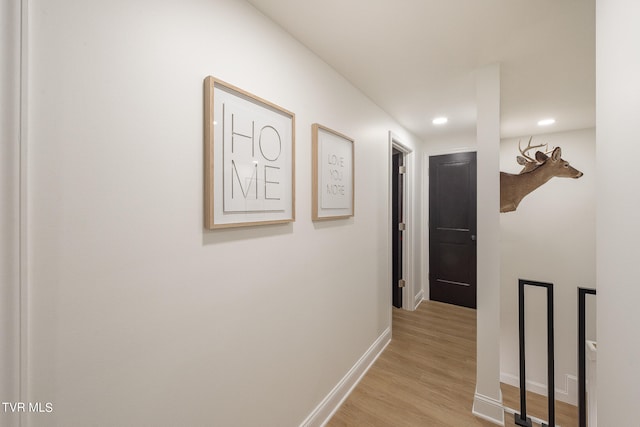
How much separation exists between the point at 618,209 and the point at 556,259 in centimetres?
333

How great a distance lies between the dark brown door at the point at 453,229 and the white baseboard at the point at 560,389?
3.56ft

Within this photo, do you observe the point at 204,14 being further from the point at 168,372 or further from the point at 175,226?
the point at 168,372

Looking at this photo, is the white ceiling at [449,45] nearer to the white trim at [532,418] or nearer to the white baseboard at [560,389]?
the white trim at [532,418]

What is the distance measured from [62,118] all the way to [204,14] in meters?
0.69

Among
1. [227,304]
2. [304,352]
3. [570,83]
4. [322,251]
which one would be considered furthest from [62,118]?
[570,83]

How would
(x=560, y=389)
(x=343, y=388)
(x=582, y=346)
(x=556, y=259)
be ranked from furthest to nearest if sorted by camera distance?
1. (x=556, y=259)
2. (x=560, y=389)
3. (x=343, y=388)
4. (x=582, y=346)

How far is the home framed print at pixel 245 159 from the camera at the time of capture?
1.06 metres

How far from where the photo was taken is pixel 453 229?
12.6 ft

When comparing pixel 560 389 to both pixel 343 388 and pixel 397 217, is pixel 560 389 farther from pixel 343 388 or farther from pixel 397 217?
pixel 343 388

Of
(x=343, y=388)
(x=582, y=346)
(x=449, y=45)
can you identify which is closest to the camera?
(x=449, y=45)

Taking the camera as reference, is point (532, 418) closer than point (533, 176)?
Yes

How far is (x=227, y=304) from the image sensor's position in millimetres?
1152

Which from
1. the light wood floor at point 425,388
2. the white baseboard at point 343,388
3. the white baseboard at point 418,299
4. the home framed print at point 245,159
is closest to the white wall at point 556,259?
the light wood floor at point 425,388

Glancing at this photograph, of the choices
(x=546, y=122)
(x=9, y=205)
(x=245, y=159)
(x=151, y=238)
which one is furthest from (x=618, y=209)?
(x=546, y=122)
